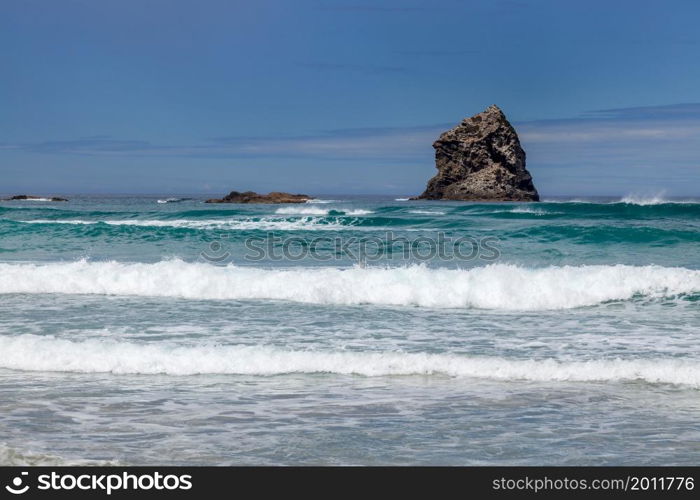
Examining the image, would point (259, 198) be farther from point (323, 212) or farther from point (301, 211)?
point (323, 212)

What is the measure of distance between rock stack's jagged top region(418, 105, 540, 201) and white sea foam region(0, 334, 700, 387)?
73.7 meters

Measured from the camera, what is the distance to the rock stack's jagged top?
80.9 metres

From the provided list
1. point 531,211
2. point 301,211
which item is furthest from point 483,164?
point 531,211

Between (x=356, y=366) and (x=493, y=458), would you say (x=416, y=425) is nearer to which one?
(x=493, y=458)

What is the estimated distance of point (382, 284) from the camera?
13.2 meters

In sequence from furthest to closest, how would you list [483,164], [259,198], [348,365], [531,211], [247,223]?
[483,164] → [259,198] → [531,211] → [247,223] → [348,365]

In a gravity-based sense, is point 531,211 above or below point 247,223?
above

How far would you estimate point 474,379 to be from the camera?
7293mm

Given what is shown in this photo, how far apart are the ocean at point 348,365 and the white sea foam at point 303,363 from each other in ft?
0.08

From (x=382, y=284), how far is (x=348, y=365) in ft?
18.3

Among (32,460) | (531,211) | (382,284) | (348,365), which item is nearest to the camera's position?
(32,460)

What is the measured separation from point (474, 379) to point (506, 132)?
259 feet

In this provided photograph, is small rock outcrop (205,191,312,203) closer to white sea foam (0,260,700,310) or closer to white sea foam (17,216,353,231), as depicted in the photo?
white sea foam (17,216,353,231)
